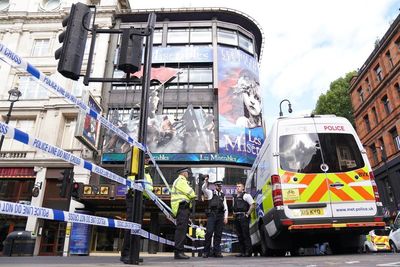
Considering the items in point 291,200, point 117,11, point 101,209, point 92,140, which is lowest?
point 291,200

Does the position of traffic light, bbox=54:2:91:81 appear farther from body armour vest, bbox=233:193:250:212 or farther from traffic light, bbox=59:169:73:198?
traffic light, bbox=59:169:73:198

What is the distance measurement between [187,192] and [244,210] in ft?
8.98

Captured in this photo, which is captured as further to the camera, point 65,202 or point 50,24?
point 50,24

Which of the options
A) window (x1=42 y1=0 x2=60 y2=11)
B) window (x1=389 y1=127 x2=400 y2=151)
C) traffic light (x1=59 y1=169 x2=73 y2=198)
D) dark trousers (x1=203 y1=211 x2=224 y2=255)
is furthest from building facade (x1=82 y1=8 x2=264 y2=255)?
dark trousers (x1=203 y1=211 x2=224 y2=255)

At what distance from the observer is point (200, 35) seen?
30344 millimetres

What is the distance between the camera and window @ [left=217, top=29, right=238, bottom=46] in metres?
30.1

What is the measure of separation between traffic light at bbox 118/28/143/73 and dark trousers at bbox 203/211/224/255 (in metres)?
4.68

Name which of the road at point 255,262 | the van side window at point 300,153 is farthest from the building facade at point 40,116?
the van side window at point 300,153

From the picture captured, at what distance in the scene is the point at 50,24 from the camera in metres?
28.3

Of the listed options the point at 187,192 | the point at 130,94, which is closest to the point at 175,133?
the point at 130,94

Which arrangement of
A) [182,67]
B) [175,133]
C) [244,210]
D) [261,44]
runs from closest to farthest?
[244,210] < [175,133] < [182,67] < [261,44]

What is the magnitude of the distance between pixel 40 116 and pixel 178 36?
13783mm

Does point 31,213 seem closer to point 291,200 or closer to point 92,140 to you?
point 291,200

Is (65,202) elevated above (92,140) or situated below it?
below
